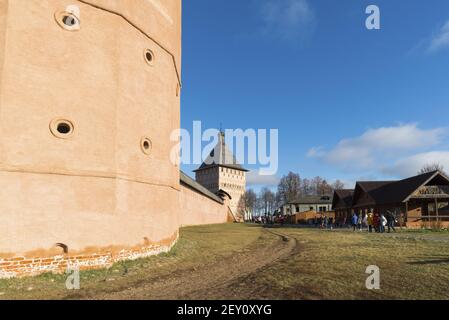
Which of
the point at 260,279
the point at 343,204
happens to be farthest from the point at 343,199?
the point at 260,279

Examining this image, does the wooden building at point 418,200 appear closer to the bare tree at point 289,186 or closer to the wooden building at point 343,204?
the wooden building at point 343,204

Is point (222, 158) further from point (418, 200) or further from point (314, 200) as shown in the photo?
point (418, 200)

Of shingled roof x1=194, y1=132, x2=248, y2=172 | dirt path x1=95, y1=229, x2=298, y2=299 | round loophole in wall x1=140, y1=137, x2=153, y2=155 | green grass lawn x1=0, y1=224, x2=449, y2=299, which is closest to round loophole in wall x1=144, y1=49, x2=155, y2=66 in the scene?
round loophole in wall x1=140, y1=137, x2=153, y2=155

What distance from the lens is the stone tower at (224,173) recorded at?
295ft

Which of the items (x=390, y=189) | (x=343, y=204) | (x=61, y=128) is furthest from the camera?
(x=343, y=204)

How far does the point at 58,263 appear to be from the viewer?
10289mm

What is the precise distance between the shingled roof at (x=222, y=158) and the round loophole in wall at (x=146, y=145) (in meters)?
76.6

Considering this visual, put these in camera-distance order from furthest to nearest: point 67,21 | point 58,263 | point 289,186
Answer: point 289,186 → point 67,21 → point 58,263

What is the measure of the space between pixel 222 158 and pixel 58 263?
83.2 metres

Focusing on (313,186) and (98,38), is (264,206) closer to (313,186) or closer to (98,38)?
(313,186)

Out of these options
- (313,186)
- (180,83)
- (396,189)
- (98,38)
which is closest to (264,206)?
(313,186)

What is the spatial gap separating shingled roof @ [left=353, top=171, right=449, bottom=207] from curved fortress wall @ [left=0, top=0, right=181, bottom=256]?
86.0ft

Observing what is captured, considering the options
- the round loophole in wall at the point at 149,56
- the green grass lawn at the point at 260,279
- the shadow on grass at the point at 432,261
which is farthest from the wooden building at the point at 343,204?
the round loophole in wall at the point at 149,56

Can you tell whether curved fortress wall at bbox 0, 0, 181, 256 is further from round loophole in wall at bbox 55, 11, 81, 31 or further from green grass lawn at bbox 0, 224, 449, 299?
green grass lawn at bbox 0, 224, 449, 299
